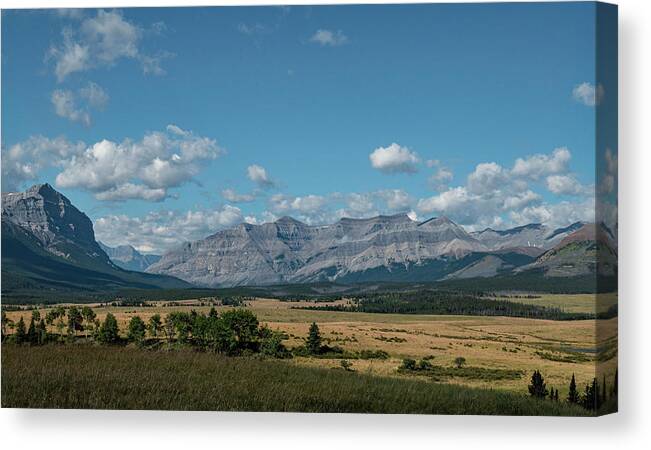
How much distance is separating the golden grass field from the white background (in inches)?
18.4

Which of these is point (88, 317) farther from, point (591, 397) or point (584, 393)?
point (591, 397)

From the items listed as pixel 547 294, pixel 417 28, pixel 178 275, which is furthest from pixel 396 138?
pixel 178 275

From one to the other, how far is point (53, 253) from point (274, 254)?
4.21 metres

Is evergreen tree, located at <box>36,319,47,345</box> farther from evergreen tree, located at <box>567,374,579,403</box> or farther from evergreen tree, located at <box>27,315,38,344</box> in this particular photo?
evergreen tree, located at <box>567,374,579,403</box>

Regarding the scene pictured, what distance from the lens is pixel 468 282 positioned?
1412 centimetres

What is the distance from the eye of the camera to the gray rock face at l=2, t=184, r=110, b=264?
14.3m

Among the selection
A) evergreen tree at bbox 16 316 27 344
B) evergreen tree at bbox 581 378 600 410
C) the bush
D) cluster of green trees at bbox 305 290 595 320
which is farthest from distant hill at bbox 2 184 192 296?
evergreen tree at bbox 581 378 600 410

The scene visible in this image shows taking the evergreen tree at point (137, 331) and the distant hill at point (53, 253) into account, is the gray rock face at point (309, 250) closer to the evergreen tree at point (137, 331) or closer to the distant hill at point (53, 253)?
the distant hill at point (53, 253)

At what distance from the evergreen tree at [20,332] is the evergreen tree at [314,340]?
494cm

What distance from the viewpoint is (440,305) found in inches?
557

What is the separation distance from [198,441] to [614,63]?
8.91 meters

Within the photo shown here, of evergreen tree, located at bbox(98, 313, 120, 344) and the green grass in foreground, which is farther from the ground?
evergreen tree, located at bbox(98, 313, 120, 344)

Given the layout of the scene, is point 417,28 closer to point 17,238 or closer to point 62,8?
point 62,8

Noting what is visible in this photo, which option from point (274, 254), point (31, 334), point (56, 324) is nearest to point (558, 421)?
point (274, 254)
